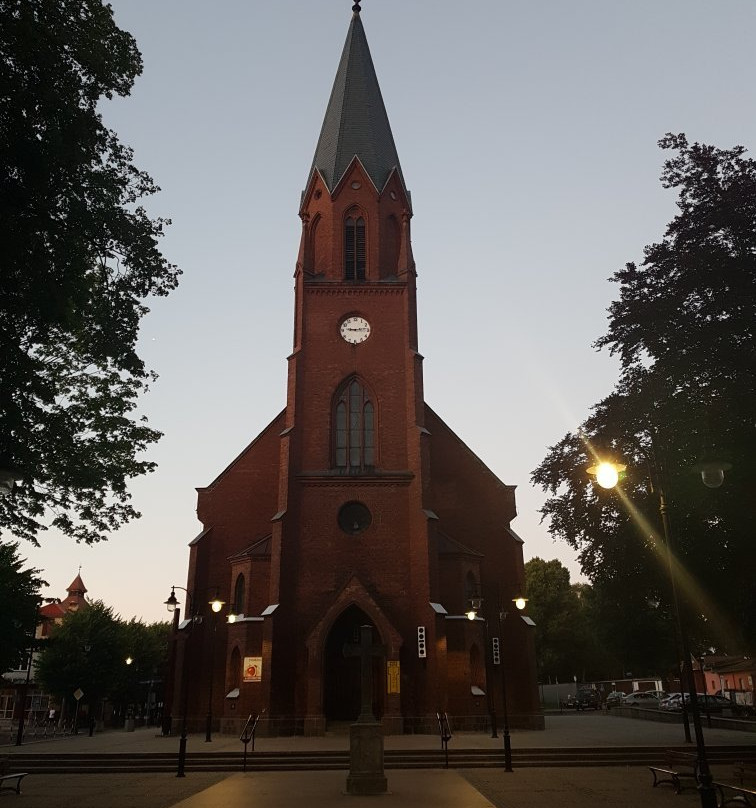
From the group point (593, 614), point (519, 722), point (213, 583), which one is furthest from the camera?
point (593, 614)

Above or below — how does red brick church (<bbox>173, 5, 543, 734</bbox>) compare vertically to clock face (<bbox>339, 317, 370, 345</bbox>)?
below

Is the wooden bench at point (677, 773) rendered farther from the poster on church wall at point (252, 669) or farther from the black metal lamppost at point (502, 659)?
the poster on church wall at point (252, 669)

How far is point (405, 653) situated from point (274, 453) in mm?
12081

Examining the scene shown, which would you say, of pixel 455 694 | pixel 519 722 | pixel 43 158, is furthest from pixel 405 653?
pixel 43 158

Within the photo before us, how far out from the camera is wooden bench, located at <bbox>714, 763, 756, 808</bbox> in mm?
12102

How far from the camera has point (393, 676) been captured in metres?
27.9

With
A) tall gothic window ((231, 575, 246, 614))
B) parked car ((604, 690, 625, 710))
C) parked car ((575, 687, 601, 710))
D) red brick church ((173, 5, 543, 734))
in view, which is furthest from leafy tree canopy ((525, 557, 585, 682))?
tall gothic window ((231, 575, 246, 614))

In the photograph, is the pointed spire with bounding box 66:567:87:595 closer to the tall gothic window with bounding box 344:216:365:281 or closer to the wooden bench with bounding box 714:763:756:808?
the tall gothic window with bounding box 344:216:365:281

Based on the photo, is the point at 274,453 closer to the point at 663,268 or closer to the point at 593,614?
the point at 663,268

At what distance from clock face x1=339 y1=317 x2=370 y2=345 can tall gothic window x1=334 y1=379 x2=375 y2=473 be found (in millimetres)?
2131

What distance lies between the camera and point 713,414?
72.1 ft

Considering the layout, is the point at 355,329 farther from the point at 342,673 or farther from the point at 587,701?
the point at 587,701

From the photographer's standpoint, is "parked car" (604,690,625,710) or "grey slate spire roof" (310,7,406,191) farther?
"parked car" (604,690,625,710)

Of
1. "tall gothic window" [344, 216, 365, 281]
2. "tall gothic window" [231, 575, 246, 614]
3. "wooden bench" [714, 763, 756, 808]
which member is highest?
"tall gothic window" [344, 216, 365, 281]
